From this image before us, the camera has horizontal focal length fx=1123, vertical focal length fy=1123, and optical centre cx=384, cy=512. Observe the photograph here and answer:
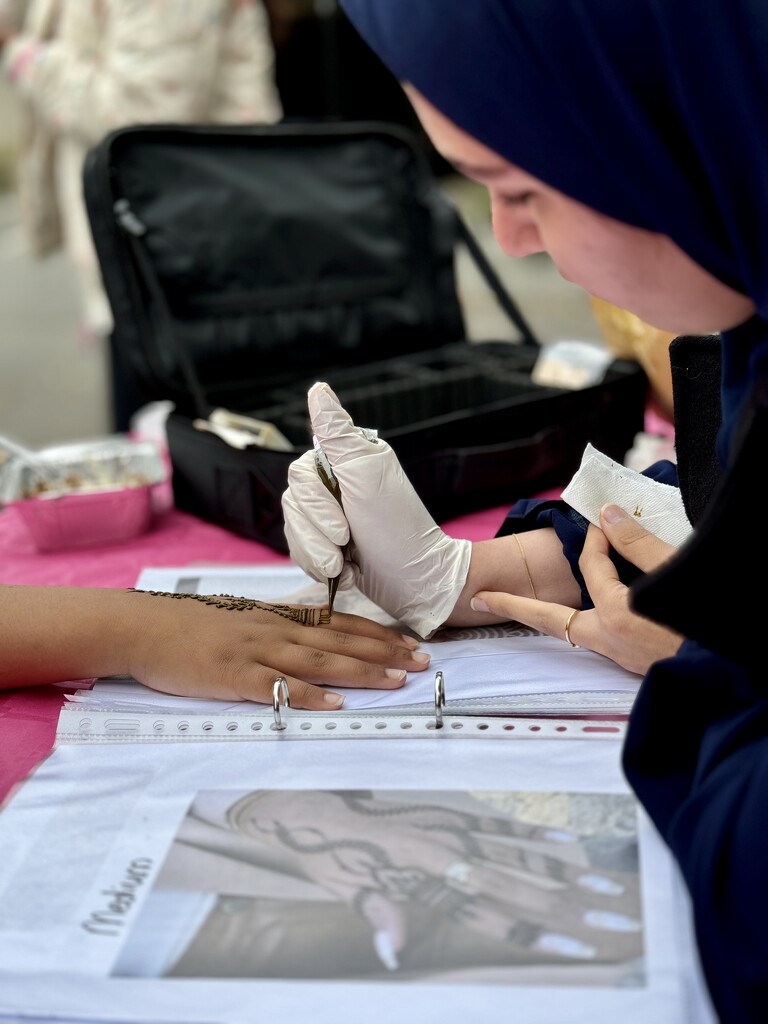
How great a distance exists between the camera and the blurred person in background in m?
1.88

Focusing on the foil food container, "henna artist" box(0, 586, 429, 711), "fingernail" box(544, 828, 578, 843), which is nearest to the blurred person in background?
the foil food container

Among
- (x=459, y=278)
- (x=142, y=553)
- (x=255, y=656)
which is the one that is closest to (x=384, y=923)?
(x=255, y=656)

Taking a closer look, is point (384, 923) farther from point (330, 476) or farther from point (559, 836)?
point (330, 476)

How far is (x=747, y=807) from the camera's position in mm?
495

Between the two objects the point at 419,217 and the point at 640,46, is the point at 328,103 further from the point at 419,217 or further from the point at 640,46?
the point at 640,46

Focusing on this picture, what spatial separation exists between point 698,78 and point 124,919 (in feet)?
1.50

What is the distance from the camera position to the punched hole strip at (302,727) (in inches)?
26.6

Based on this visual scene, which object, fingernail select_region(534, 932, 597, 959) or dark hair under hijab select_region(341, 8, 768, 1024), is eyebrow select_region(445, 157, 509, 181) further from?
fingernail select_region(534, 932, 597, 959)

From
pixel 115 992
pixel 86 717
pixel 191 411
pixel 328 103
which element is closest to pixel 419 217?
pixel 191 411

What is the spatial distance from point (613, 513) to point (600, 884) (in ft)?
1.02

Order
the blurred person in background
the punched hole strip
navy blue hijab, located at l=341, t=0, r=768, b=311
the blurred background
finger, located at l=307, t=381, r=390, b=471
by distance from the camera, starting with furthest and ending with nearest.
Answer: the blurred background, the blurred person in background, finger, located at l=307, t=381, r=390, b=471, the punched hole strip, navy blue hijab, located at l=341, t=0, r=768, b=311

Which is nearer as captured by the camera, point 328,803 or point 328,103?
point 328,803

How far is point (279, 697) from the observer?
706mm

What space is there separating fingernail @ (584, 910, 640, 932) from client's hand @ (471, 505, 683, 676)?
21 centimetres
